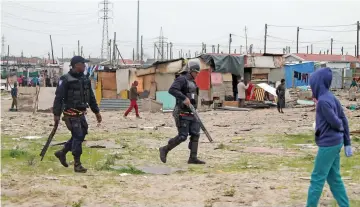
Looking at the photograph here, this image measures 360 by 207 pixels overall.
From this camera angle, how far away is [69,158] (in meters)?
9.08

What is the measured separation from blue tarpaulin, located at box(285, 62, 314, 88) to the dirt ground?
714 inches

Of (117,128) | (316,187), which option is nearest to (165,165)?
(316,187)

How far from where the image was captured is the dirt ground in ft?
18.9

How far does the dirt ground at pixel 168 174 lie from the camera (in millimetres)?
5773

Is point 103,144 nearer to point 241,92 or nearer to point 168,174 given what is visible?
point 168,174

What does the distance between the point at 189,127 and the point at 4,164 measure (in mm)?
3130

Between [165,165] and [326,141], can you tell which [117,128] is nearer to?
[165,165]

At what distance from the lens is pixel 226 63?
27.5 metres

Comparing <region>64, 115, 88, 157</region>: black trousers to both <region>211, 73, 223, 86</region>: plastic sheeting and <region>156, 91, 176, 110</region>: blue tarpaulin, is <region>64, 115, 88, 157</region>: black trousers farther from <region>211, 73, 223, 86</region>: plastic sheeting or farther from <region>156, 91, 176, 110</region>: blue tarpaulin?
<region>211, 73, 223, 86</region>: plastic sheeting

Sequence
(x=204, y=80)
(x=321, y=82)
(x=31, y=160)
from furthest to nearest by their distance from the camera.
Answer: (x=204, y=80)
(x=31, y=160)
(x=321, y=82)

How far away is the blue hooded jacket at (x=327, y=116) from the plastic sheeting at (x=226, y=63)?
21974 millimetres

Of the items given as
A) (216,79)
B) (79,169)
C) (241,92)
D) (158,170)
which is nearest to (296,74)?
(216,79)

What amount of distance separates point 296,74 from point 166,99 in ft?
32.4

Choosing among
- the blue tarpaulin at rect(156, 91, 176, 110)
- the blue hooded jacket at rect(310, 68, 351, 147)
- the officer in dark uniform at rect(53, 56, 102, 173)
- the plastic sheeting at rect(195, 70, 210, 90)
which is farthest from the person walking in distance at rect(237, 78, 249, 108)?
the blue hooded jacket at rect(310, 68, 351, 147)
